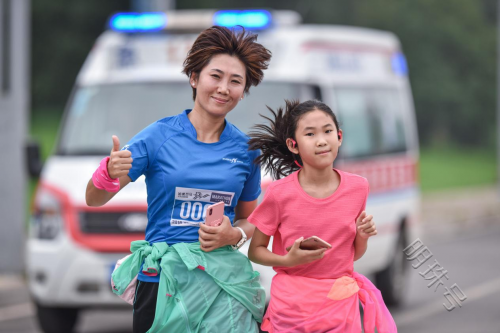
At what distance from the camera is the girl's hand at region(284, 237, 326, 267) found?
11.2 ft

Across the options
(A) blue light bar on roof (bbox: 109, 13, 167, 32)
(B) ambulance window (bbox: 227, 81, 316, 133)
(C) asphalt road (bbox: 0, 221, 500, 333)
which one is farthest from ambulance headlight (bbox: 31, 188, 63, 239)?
(A) blue light bar on roof (bbox: 109, 13, 167, 32)

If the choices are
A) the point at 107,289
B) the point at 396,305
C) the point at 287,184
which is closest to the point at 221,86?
the point at 287,184

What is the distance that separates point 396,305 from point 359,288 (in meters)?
6.58

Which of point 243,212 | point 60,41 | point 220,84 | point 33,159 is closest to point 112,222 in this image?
point 33,159

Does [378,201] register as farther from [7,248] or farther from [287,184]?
[287,184]

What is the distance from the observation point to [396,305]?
10031 millimetres

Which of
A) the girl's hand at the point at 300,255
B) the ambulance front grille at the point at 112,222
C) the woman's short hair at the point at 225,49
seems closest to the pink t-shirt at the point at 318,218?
the girl's hand at the point at 300,255

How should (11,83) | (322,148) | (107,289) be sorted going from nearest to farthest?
(322,148)
(107,289)
(11,83)

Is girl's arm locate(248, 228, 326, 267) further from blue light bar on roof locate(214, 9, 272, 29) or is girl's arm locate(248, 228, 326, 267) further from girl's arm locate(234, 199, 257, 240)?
blue light bar on roof locate(214, 9, 272, 29)

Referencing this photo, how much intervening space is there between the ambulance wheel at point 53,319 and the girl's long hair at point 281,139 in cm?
451

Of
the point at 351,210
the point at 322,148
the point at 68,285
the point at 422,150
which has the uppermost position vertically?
the point at 322,148

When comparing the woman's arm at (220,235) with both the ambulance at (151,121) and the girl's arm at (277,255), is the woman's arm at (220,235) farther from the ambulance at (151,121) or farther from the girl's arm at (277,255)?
the ambulance at (151,121)

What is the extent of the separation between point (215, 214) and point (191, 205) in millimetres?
141

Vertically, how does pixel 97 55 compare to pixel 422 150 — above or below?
above
